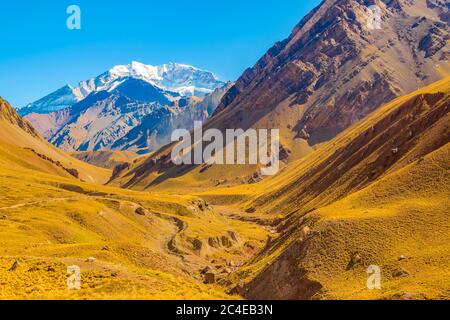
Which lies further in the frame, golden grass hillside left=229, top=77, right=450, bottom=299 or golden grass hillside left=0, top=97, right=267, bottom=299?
golden grass hillside left=229, top=77, right=450, bottom=299

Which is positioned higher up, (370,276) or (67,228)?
(67,228)

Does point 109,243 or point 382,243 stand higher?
point 109,243

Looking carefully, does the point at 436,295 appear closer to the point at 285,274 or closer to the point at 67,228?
the point at 285,274

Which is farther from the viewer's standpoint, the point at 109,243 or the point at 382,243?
the point at 109,243

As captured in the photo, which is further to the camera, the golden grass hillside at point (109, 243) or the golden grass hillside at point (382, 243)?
the golden grass hillside at point (382, 243)

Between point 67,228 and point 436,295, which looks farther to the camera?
point 67,228

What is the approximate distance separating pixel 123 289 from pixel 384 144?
10818cm

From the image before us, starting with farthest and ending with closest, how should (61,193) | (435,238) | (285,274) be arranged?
(61,193), (285,274), (435,238)

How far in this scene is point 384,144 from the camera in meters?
136

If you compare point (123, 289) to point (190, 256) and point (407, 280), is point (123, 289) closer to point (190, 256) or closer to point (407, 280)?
point (407, 280)

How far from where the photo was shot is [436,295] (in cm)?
5084
